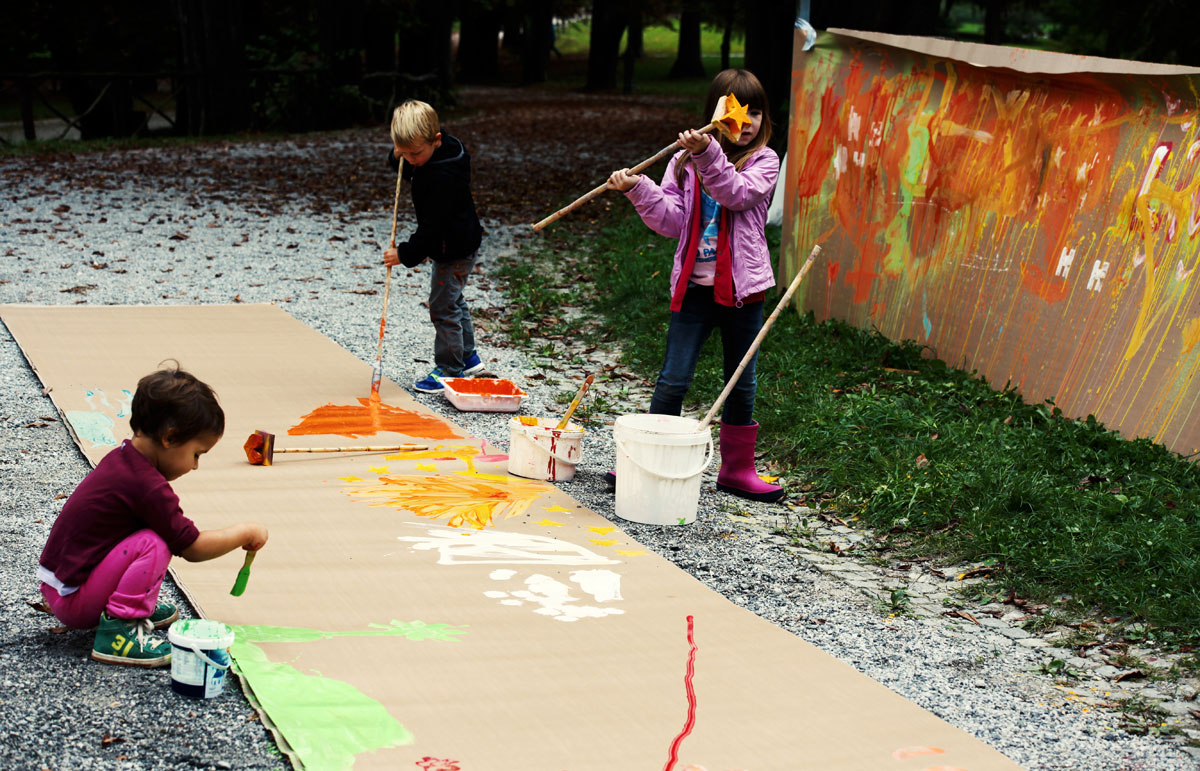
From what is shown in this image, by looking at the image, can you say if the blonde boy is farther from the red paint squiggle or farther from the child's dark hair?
the red paint squiggle

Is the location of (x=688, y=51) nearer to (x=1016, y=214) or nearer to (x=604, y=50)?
(x=604, y=50)

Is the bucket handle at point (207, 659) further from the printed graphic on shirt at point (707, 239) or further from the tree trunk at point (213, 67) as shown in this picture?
the tree trunk at point (213, 67)

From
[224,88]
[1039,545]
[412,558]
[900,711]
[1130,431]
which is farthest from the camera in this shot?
[224,88]

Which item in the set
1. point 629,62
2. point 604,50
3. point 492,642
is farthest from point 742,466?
point 604,50

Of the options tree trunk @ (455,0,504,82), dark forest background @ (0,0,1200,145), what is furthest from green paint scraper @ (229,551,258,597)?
tree trunk @ (455,0,504,82)

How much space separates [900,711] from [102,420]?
12.3 feet

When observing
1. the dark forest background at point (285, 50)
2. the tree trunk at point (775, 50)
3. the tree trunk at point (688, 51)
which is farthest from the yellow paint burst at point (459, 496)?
the tree trunk at point (688, 51)

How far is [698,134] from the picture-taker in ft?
13.7

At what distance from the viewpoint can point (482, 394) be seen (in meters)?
5.94

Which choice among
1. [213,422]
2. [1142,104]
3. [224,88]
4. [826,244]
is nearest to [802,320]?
[826,244]

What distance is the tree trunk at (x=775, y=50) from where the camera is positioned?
46.0 feet

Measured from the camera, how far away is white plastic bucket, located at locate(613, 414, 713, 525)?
4.46 m

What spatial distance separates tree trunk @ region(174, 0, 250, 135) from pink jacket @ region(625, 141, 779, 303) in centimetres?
1655

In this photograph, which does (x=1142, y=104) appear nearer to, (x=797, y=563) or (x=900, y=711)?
(x=797, y=563)
